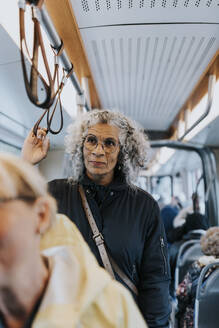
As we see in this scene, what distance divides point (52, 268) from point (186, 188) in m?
8.93

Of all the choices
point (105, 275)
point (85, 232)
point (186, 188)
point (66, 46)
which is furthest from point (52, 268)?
point (186, 188)

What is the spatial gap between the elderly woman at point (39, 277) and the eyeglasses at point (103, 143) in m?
→ 1.06

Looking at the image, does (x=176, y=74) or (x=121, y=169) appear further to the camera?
(x=176, y=74)

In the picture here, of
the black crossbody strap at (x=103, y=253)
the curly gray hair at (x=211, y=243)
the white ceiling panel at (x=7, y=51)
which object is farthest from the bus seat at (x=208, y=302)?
the white ceiling panel at (x=7, y=51)

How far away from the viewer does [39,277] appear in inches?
23.5

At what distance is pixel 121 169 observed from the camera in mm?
1823

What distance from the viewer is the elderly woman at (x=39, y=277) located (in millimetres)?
539

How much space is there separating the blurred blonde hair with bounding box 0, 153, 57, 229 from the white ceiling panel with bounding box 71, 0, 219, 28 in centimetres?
147

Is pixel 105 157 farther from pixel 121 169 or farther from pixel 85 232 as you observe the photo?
pixel 85 232

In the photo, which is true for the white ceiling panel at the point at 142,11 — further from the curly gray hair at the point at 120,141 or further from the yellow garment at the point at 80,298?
the yellow garment at the point at 80,298

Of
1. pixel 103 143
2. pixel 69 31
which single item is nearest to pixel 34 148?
pixel 103 143

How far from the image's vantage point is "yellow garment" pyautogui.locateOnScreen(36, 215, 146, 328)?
569mm

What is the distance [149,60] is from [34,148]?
5.25 feet

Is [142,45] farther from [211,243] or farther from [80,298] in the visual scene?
[80,298]
